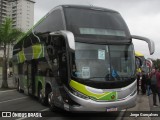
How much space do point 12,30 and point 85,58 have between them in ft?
60.4

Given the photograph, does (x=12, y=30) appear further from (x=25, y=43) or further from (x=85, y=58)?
(x=85, y=58)

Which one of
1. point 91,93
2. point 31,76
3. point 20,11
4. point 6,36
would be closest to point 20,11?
point 20,11

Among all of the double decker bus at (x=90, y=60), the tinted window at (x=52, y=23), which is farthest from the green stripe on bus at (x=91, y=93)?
the tinted window at (x=52, y=23)

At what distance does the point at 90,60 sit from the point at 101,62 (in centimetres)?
38

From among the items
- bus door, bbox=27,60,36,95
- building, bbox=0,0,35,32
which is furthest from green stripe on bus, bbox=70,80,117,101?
building, bbox=0,0,35,32

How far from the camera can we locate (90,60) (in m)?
10.4

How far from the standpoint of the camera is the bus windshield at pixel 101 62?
10281mm

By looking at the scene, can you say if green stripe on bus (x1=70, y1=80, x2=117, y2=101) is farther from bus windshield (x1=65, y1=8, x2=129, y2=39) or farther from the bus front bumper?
bus windshield (x1=65, y1=8, x2=129, y2=39)

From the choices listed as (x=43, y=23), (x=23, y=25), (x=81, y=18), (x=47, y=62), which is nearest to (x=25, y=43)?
(x=43, y=23)

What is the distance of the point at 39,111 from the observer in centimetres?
1303

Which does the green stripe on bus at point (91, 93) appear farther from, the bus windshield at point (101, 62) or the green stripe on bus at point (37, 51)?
the green stripe on bus at point (37, 51)

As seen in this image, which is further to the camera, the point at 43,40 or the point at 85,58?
the point at 43,40

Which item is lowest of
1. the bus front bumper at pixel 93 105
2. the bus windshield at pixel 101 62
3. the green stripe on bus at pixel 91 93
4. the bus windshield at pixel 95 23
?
the bus front bumper at pixel 93 105

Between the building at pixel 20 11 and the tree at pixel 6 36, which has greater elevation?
the building at pixel 20 11
